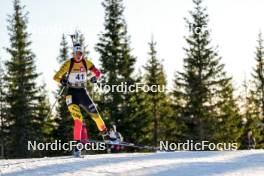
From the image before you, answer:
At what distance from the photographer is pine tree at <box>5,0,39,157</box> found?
136 ft

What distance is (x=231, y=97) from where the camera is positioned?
51.0 m

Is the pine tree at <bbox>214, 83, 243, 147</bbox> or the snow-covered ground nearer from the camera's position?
the snow-covered ground

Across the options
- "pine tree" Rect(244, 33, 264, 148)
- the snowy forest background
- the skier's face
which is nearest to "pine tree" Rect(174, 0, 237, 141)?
the snowy forest background

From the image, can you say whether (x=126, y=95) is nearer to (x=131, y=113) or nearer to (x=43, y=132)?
(x=131, y=113)

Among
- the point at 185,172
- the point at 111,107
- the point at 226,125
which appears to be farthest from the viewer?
the point at 226,125

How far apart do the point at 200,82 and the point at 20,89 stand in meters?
14.0

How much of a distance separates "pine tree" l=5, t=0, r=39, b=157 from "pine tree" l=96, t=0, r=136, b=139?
6.00 meters

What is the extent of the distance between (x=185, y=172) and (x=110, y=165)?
1.60 m

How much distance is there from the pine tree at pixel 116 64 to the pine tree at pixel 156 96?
5591 mm

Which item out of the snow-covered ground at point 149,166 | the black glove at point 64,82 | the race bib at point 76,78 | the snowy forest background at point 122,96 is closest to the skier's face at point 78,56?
the race bib at point 76,78

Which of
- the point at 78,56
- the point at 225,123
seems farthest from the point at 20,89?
the point at 78,56

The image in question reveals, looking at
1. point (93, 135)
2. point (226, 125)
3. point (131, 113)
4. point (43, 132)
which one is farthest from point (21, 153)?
point (226, 125)

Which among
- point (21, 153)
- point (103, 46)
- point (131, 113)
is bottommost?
point (21, 153)

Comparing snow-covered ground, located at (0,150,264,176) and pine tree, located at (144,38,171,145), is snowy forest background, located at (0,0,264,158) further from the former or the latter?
snow-covered ground, located at (0,150,264,176)
